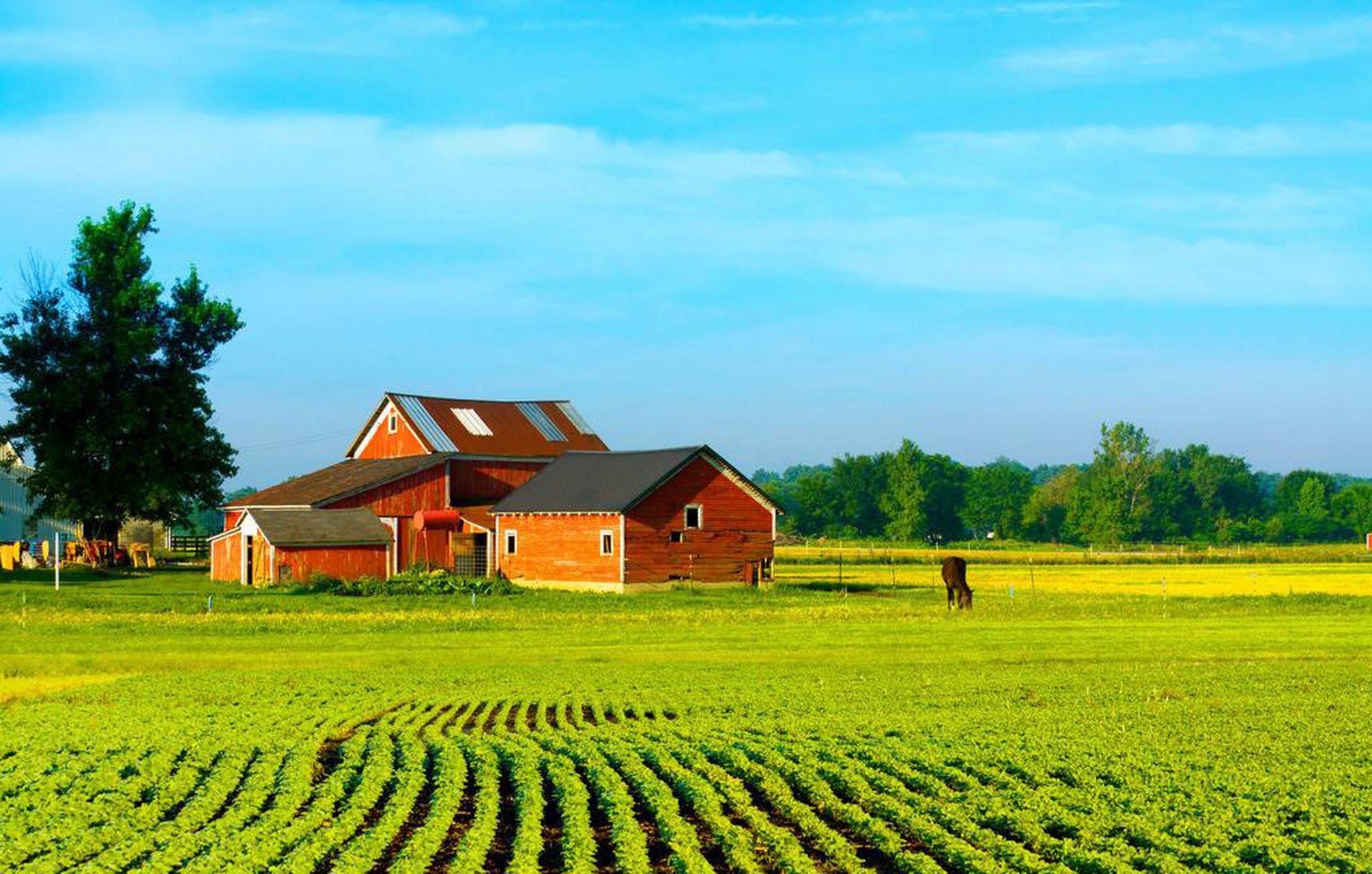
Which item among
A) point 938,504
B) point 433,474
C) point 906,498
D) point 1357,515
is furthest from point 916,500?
point 433,474

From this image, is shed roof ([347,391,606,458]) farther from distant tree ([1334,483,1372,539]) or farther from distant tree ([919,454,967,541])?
distant tree ([1334,483,1372,539])

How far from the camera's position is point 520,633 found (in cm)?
4028

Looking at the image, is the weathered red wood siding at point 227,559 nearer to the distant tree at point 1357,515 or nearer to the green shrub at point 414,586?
the green shrub at point 414,586

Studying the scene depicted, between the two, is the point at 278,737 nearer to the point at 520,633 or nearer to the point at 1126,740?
the point at 1126,740

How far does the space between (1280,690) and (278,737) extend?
1832 cm

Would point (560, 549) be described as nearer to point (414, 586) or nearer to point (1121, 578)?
point (414, 586)

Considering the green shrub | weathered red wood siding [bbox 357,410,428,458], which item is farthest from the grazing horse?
weathered red wood siding [bbox 357,410,428,458]

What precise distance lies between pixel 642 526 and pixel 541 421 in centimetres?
2087

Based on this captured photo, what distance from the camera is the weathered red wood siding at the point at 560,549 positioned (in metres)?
62.9

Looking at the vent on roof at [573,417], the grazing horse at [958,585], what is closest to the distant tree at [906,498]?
the vent on roof at [573,417]

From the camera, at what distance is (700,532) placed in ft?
212

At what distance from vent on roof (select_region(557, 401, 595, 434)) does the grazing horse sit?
1489 inches

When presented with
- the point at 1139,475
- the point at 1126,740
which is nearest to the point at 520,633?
the point at 1126,740

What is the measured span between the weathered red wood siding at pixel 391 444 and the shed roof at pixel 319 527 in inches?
316
